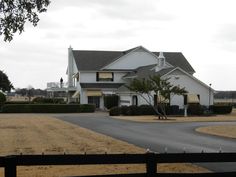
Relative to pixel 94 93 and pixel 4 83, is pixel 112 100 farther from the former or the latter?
pixel 4 83

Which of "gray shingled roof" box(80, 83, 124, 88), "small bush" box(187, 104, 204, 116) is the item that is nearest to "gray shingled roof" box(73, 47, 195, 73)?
"gray shingled roof" box(80, 83, 124, 88)

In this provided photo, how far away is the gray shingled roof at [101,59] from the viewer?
7450 cm

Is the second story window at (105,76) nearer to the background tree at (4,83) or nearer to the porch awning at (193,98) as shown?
the porch awning at (193,98)

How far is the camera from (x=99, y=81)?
243ft

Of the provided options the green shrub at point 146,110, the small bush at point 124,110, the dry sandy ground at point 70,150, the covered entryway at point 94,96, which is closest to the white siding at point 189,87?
the green shrub at point 146,110

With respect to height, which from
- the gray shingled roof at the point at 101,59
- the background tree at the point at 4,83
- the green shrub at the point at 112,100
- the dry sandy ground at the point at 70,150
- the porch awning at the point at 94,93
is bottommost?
the dry sandy ground at the point at 70,150

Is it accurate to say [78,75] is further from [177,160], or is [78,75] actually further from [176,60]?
[177,160]

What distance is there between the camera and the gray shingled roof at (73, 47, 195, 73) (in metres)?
74.5

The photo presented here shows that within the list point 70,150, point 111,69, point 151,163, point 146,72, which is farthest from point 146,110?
point 151,163

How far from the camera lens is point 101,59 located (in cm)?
7662

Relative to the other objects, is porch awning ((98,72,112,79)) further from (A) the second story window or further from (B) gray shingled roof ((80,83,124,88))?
(B) gray shingled roof ((80,83,124,88))

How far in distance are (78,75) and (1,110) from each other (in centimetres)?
1437

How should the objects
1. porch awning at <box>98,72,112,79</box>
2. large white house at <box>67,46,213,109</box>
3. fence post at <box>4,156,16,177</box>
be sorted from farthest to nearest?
porch awning at <box>98,72,112,79</box> → large white house at <box>67,46,213,109</box> → fence post at <box>4,156,16,177</box>

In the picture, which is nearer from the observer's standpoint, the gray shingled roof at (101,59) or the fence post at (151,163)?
the fence post at (151,163)
